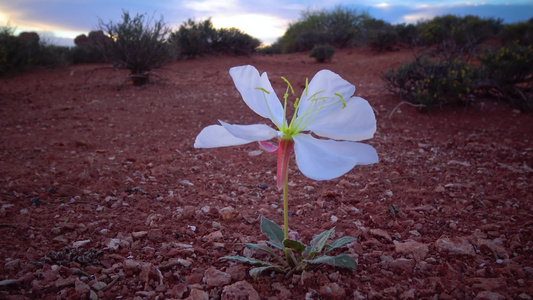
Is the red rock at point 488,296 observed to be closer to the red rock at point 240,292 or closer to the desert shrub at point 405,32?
the red rock at point 240,292

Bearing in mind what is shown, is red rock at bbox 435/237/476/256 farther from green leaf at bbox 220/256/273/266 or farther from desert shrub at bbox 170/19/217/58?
desert shrub at bbox 170/19/217/58

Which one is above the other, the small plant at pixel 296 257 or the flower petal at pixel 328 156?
the flower petal at pixel 328 156

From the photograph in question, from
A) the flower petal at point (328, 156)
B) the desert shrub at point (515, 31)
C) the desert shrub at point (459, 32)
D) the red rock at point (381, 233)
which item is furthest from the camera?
the desert shrub at point (515, 31)

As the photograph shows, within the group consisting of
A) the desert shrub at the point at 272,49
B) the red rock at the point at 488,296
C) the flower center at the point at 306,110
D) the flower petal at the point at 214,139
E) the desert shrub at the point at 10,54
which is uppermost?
the desert shrub at the point at 272,49

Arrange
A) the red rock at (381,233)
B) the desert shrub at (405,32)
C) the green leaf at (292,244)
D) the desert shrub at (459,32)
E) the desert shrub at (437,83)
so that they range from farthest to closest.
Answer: the desert shrub at (405,32), the desert shrub at (459,32), the desert shrub at (437,83), the red rock at (381,233), the green leaf at (292,244)

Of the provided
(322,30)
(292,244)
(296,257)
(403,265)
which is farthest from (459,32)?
(292,244)

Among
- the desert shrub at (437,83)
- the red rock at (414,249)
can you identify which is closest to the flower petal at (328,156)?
the red rock at (414,249)

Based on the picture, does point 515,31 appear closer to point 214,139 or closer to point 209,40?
point 209,40
